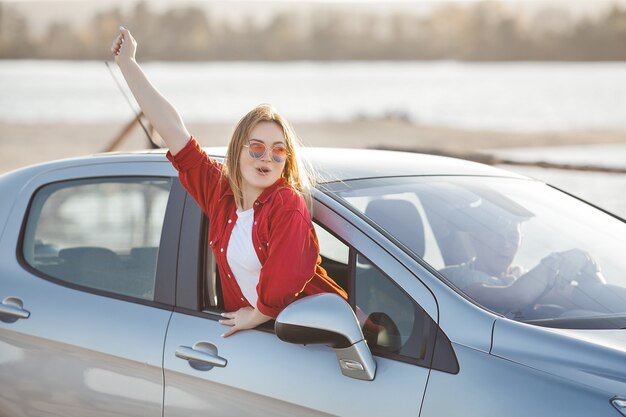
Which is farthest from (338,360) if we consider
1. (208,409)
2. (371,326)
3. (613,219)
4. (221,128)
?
(221,128)

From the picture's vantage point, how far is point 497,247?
3518 millimetres

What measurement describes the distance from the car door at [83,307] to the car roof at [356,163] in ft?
0.17

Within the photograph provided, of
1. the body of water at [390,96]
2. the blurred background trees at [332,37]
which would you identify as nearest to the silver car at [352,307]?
the body of water at [390,96]

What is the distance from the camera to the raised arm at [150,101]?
353 cm

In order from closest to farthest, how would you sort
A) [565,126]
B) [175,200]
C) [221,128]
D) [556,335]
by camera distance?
[556,335]
[175,200]
[221,128]
[565,126]

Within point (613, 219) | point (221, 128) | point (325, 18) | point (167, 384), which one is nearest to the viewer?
point (167, 384)

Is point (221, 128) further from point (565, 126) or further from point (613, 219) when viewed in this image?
point (613, 219)

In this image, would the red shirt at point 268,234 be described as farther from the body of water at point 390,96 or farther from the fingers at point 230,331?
the body of water at point 390,96

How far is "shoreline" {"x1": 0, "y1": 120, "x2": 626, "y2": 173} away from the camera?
118 feet

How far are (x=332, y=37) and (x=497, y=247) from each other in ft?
459

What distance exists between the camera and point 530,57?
148m

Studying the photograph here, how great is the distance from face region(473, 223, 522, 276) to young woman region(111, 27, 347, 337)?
52cm

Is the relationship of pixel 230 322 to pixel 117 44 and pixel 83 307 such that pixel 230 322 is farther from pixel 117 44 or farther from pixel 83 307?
pixel 117 44

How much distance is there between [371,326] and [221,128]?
4463 cm
